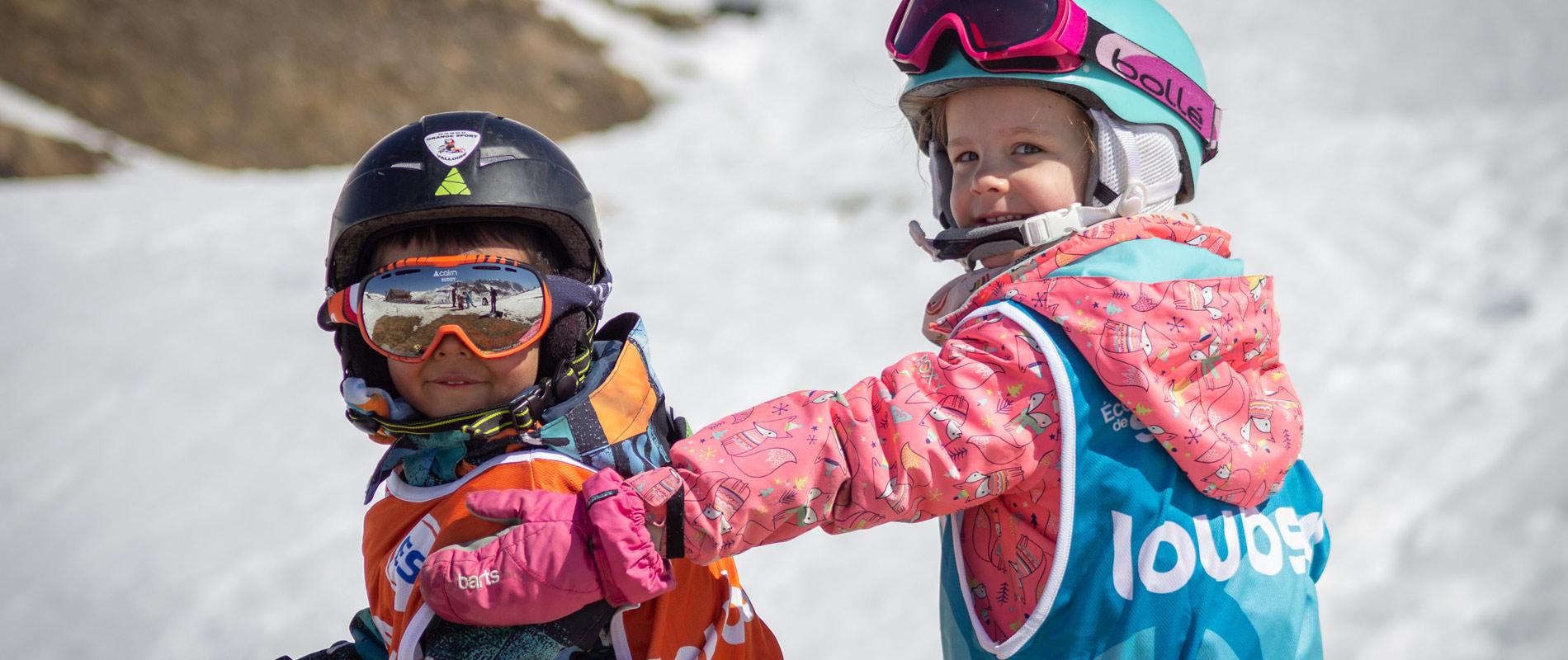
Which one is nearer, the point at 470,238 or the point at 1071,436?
the point at 1071,436

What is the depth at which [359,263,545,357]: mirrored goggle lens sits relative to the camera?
2.36 metres

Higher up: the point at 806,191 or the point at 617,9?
the point at 617,9

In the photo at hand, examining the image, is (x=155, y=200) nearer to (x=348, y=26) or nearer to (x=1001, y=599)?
(x=348, y=26)

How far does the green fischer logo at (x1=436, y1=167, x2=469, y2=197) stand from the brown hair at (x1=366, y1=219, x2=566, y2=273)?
0.12 metres

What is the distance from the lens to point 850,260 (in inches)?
340

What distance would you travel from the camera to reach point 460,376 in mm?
2443

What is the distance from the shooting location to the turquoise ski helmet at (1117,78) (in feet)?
8.22

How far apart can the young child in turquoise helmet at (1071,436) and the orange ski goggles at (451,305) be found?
1.82 feet

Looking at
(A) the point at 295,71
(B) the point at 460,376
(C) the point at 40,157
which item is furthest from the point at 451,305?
(A) the point at 295,71

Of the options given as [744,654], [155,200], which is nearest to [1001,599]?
[744,654]

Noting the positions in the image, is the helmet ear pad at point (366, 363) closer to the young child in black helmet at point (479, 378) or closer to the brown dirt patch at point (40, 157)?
the young child in black helmet at point (479, 378)

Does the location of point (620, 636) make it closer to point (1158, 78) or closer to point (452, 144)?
point (452, 144)

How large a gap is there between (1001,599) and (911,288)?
5.80m

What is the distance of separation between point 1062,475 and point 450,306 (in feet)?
4.20
